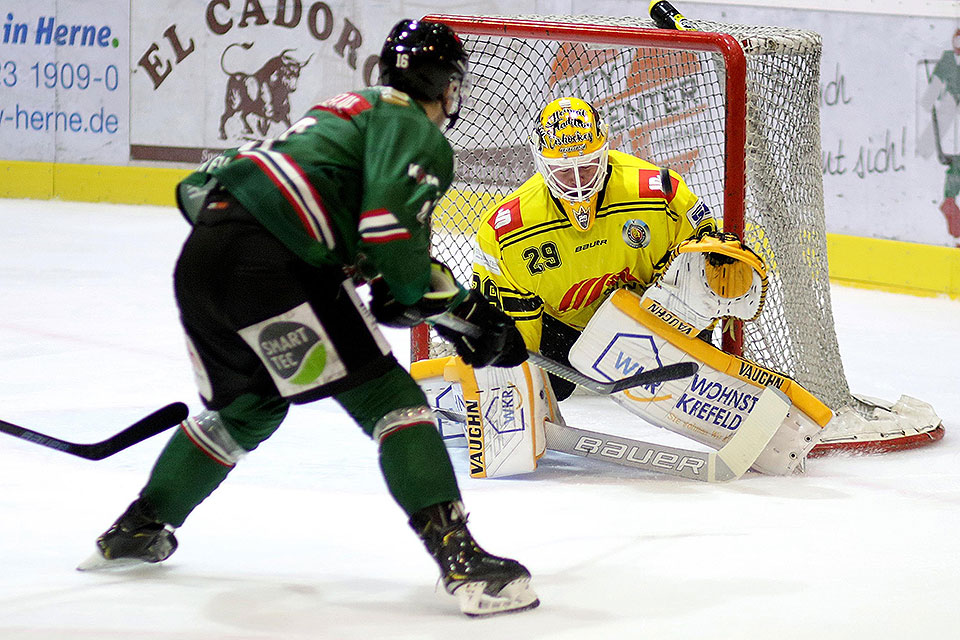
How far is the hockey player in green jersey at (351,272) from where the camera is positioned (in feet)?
6.42

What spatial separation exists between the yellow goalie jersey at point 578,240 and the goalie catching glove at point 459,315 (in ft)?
2.71

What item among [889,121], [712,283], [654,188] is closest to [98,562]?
[712,283]

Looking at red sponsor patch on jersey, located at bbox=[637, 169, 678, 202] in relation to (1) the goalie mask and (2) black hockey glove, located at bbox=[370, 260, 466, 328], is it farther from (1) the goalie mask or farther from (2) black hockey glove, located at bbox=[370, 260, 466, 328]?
(2) black hockey glove, located at bbox=[370, 260, 466, 328]

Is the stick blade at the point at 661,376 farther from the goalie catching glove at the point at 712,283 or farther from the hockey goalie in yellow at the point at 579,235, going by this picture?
the hockey goalie in yellow at the point at 579,235

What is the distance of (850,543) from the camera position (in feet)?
8.22

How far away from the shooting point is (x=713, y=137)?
4.10m

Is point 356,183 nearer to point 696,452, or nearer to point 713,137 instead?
point 696,452

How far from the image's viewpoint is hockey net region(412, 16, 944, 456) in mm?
3160

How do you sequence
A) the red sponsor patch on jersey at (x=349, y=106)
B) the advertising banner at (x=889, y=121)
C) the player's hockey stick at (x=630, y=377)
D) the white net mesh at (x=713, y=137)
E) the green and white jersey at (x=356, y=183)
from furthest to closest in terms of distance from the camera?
the advertising banner at (x=889, y=121) → the white net mesh at (x=713, y=137) → the player's hockey stick at (x=630, y=377) → the red sponsor patch on jersey at (x=349, y=106) → the green and white jersey at (x=356, y=183)

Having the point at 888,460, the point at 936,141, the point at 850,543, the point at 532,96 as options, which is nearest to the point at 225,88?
the point at 532,96

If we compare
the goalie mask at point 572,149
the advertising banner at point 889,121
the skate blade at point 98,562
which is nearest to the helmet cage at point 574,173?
the goalie mask at point 572,149

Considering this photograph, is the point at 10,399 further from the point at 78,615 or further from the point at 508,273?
the point at 78,615

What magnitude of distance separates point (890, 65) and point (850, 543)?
3483 millimetres

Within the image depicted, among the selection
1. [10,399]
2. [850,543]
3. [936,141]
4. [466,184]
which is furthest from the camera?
[936,141]
